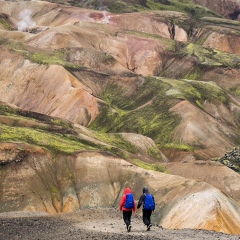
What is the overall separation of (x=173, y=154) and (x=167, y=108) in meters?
15.4

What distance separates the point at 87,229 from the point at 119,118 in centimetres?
8010

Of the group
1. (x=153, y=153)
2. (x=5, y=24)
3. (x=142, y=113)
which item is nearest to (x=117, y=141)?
(x=153, y=153)

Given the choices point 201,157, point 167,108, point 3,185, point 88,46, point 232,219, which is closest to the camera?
point 232,219

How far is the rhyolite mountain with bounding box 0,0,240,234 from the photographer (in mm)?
50844

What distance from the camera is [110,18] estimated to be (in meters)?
190

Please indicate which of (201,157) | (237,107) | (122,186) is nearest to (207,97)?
(237,107)

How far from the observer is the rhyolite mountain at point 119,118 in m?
50.8

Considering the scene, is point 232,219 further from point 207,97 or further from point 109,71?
point 109,71

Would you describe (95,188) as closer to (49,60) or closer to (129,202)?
(129,202)

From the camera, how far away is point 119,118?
108m

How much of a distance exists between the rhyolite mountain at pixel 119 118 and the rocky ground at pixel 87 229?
33.9ft

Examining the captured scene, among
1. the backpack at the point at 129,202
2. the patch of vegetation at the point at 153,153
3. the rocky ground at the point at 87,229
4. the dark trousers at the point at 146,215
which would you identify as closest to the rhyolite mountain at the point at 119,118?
the patch of vegetation at the point at 153,153

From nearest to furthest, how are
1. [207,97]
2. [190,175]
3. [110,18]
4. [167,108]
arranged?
[190,175], [167,108], [207,97], [110,18]

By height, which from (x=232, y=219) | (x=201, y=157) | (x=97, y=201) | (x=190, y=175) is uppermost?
(x=232, y=219)
